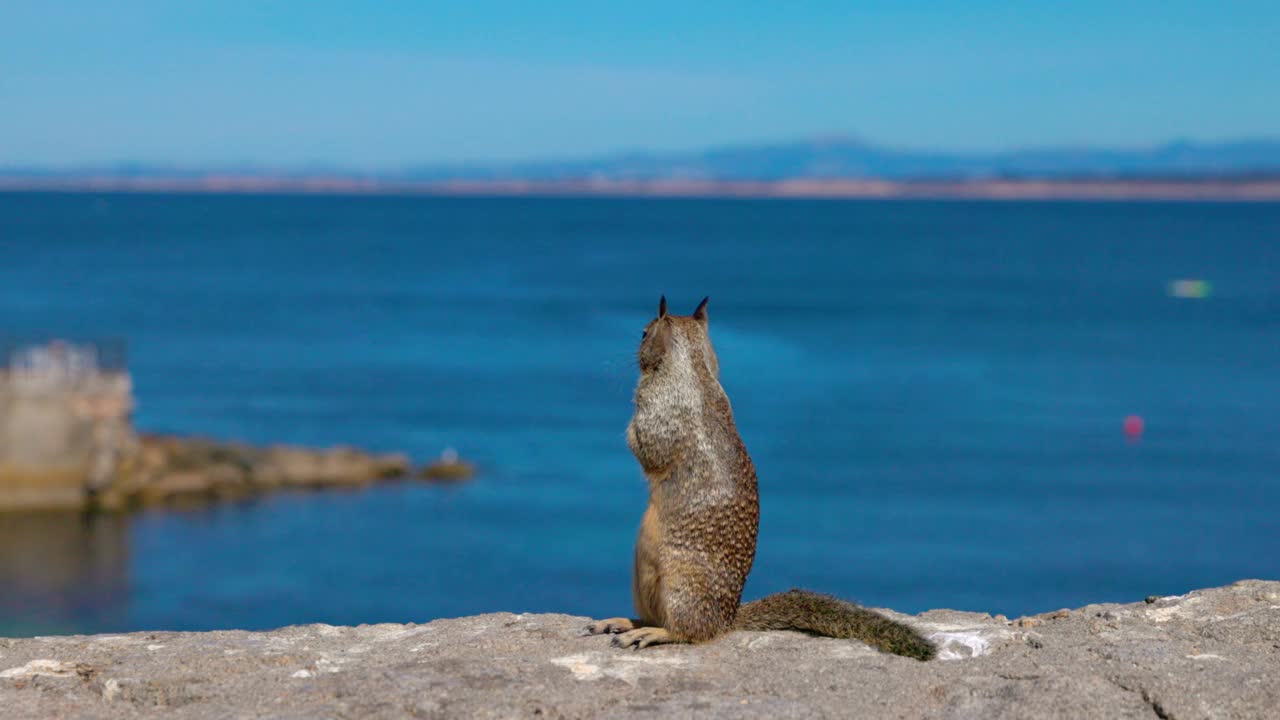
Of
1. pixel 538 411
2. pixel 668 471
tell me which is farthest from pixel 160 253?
pixel 668 471

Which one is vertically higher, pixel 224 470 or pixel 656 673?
pixel 656 673

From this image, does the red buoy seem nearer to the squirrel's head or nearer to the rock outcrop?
the rock outcrop

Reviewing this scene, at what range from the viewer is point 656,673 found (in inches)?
281

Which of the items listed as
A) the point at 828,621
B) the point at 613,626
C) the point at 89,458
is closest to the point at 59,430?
the point at 89,458

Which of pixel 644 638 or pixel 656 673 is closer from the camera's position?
pixel 656 673

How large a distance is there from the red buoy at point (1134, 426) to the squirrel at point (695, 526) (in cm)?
5454

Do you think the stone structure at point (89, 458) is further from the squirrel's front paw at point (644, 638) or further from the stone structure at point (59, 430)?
the squirrel's front paw at point (644, 638)

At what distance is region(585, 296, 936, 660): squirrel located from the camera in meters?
7.69

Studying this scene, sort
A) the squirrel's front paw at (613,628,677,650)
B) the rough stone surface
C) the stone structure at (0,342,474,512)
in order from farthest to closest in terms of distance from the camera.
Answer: the stone structure at (0,342,474,512), the squirrel's front paw at (613,628,677,650), the rough stone surface

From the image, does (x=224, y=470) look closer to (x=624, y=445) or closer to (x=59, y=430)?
(x=59, y=430)

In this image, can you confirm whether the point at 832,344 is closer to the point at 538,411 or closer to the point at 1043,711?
the point at 538,411

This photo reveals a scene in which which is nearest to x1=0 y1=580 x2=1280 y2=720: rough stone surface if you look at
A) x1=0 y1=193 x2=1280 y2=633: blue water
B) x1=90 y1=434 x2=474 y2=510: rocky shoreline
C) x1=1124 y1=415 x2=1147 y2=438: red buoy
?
x1=0 y1=193 x2=1280 y2=633: blue water

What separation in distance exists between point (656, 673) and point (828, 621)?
1.23 meters

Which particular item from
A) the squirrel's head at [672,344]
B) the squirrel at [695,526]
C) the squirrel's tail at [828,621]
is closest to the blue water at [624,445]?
the squirrel's head at [672,344]
